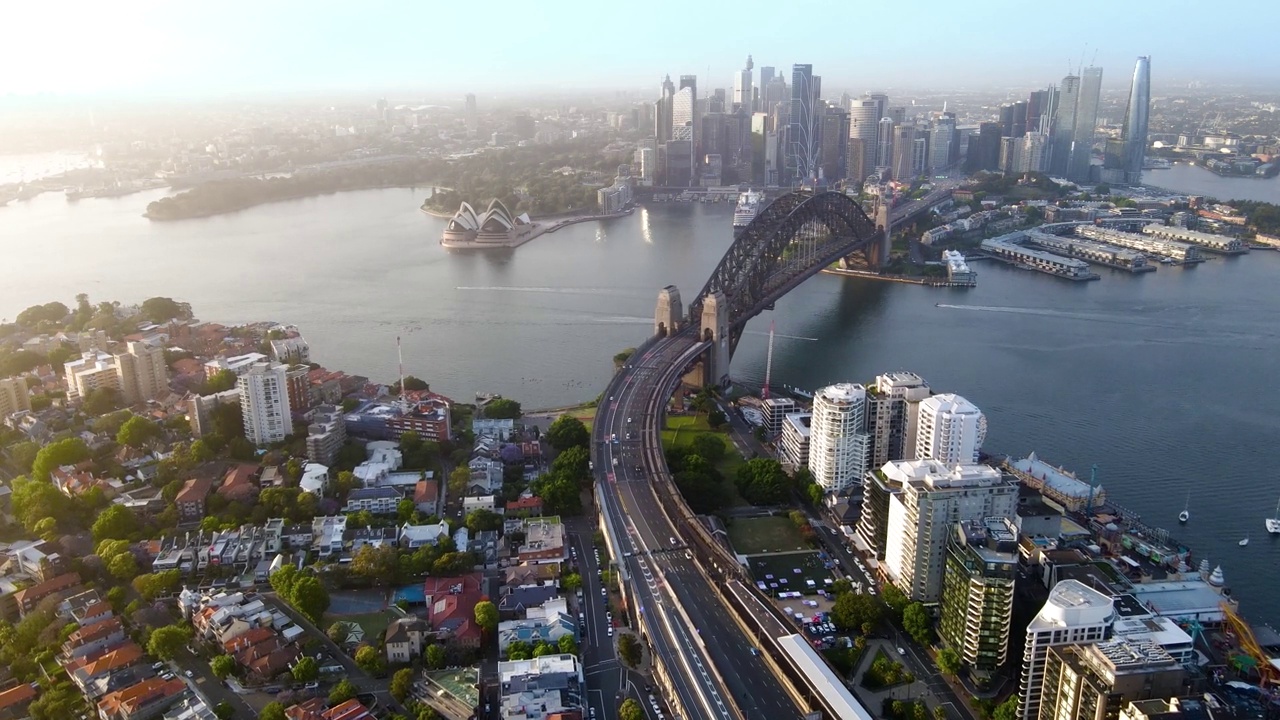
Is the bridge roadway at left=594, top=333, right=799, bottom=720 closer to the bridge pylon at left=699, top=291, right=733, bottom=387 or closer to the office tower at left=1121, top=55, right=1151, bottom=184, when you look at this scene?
the bridge pylon at left=699, top=291, right=733, bottom=387

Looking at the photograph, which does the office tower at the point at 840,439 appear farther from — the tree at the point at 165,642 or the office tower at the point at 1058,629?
the tree at the point at 165,642

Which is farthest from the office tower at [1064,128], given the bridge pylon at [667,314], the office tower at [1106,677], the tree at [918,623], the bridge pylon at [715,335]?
the office tower at [1106,677]

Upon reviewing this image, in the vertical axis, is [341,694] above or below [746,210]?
below

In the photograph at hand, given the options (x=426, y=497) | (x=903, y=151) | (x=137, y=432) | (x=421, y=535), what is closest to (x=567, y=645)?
(x=421, y=535)

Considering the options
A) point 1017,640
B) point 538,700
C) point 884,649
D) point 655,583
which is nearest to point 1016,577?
point 1017,640

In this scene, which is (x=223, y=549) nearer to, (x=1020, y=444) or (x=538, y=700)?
(x=538, y=700)

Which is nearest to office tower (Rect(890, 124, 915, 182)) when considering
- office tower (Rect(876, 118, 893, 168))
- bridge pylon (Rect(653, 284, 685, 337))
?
office tower (Rect(876, 118, 893, 168))

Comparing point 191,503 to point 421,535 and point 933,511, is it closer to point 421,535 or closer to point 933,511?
point 421,535
